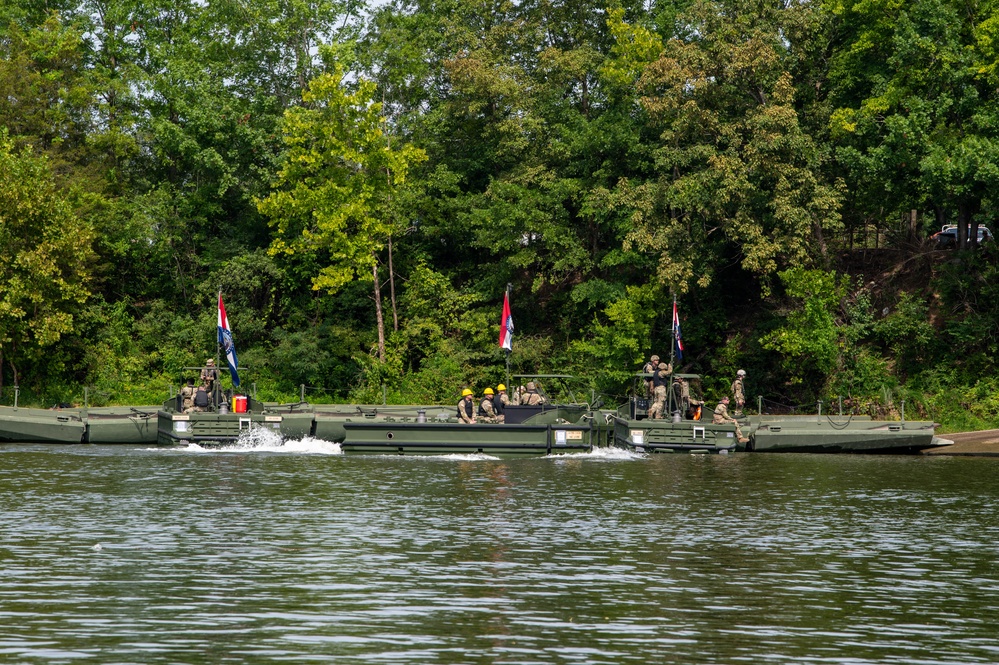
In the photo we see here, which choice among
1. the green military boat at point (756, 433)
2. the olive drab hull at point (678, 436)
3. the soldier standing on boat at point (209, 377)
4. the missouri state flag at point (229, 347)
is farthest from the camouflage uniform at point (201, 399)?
the olive drab hull at point (678, 436)

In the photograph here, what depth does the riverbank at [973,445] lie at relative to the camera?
131 feet

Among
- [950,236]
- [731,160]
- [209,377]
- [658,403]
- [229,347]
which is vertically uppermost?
[731,160]

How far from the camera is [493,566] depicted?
64.6ft

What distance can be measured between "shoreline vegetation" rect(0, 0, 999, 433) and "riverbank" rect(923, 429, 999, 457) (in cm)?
245

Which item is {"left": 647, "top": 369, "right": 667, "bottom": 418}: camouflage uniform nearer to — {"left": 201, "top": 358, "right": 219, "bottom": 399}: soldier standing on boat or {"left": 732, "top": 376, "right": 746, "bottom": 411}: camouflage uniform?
{"left": 732, "top": 376, "right": 746, "bottom": 411}: camouflage uniform

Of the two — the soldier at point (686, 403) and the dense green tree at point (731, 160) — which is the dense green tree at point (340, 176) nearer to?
the dense green tree at point (731, 160)

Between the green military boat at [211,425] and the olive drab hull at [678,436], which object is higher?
the green military boat at [211,425]

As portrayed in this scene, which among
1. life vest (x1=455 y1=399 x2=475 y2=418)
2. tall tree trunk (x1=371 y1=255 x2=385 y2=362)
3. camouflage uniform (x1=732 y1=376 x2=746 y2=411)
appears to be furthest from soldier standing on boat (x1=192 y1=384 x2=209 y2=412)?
camouflage uniform (x1=732 y1=376 x2=746 y2=411)

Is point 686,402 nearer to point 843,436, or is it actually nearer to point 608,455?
point 608,455

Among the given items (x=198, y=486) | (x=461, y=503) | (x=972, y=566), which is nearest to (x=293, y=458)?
(x=198, y=486)

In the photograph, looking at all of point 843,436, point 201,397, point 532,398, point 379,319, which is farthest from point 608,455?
point 379,319

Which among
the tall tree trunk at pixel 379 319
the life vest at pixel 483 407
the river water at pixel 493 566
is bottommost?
the river water at pixel 493 566

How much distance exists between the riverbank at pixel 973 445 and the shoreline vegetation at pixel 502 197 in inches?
96.6

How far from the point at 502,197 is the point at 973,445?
72.9ft
